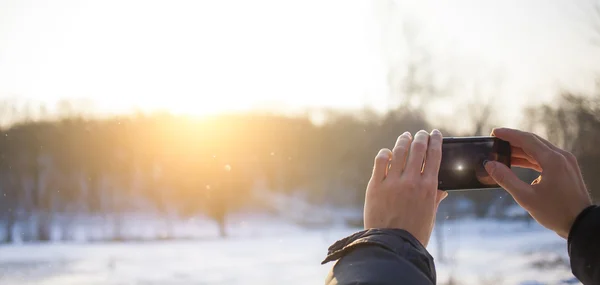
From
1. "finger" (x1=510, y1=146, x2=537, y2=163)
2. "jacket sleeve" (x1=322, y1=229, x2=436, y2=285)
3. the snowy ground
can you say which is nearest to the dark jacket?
"jacket sleeve" (x1=322, y1=229, x2=436, y2=285)

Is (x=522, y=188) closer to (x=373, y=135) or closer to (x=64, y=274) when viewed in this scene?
(x=373, y=135)

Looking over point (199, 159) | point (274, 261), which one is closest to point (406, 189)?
point (274, 261)

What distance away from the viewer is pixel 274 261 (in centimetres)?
282

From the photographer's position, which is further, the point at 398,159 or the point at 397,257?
the point at 398,159

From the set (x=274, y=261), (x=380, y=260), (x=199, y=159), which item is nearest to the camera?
(x=380, y=260)

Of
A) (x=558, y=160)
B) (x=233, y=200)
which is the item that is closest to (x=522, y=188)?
(x=558, y=160)

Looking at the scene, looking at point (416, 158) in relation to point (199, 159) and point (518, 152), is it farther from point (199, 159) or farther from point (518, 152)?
point (199, 159)

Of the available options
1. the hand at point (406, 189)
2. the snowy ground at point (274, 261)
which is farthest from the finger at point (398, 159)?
the snowy ground at point (274, 261)

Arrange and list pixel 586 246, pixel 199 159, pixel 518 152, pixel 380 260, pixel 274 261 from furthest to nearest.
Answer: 1. pixel 199 159
2. pixel 274 261
3. pixel 518 152
4. pixel 586 246
5. pixel 380 260

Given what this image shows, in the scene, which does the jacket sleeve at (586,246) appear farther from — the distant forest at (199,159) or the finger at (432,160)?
the distant forest at (199,159)

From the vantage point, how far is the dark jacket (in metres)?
0.33

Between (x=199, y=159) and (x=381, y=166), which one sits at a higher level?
(x=381, y=166)

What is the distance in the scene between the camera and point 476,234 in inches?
105

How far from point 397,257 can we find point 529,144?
0.29 metres
